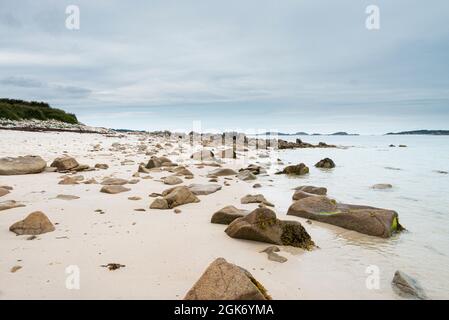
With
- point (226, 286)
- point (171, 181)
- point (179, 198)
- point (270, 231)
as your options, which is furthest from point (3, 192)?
point (226, 286)

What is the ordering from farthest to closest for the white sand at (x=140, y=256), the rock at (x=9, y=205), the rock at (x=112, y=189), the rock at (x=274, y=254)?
the rock at (x=112, y=189)
the rock at (x=9, y=205)
the rock at (x=274, y=254)
the white sand at (x=140, y=256)

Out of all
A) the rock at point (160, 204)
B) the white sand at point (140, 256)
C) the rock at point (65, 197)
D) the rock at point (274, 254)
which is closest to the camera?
the white sand at point (140, 256)

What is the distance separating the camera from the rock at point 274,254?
358 cm

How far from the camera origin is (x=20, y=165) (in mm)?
8539

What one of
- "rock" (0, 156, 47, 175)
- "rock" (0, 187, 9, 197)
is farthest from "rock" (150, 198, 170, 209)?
"rock" (0, 156, 47, 175)

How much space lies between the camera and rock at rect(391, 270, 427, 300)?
9.86 feet

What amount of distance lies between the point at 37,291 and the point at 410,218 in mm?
6180

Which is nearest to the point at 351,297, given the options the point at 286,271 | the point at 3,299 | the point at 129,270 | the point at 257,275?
the point at 286,271

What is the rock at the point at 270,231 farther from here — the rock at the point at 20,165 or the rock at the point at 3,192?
the rock at the point at 20,165

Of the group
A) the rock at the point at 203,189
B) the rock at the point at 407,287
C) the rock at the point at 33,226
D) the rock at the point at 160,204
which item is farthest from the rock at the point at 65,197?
the rock at the point at 407,287

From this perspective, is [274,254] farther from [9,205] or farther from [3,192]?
[3,192]

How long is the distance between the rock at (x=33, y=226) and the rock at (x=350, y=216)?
3.84 meters

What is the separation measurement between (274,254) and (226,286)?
1.29 meters

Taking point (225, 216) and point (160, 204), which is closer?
point (225, 216)
